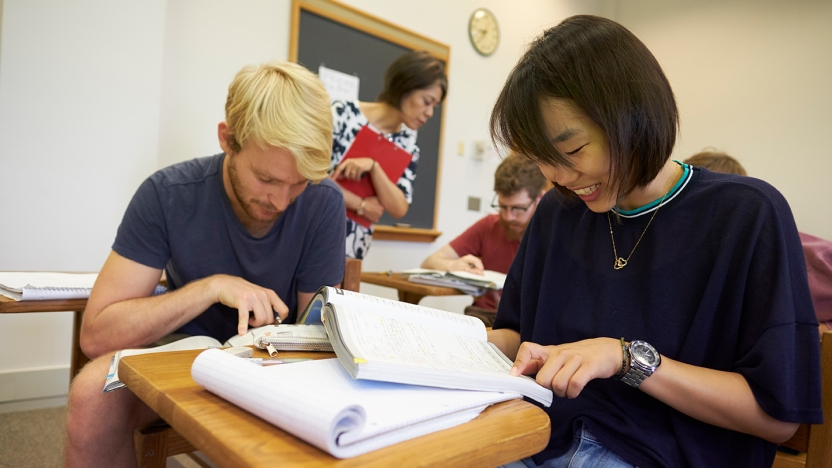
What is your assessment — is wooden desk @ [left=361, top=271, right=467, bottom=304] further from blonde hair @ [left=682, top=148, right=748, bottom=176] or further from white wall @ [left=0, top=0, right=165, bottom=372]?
Result: white wall @ [left=0, top=0, right=165, bottom=372]

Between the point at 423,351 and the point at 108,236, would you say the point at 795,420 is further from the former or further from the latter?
the point at 108,236

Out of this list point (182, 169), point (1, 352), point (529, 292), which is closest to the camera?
point (529, 292)

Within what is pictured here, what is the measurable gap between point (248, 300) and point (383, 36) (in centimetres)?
262

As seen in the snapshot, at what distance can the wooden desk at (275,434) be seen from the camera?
466 millimetres

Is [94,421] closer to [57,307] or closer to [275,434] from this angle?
[57,307]

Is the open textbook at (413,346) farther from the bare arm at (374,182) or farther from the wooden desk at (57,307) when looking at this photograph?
the bare arm at (374,182)

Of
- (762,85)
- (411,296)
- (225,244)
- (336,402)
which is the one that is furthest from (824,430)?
(762,85)

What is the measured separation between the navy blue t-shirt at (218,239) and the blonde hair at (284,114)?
13 cm

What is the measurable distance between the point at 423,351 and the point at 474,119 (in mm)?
3416

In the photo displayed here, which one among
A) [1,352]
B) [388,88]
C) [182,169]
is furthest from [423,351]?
[1,352]

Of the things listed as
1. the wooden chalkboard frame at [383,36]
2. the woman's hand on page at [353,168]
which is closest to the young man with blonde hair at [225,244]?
the woman's hand on page at [353,168]

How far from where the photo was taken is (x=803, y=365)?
2.39ft

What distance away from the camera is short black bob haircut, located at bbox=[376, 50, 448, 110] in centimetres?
231

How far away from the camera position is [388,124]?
241 cm
